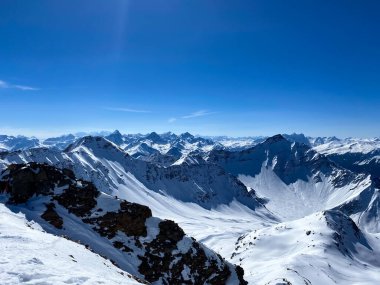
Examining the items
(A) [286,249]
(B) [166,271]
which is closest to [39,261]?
(B) [166,271]

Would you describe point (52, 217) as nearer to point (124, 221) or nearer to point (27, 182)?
point (27, 182)

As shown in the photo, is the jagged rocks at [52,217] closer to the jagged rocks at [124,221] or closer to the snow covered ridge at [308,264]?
the jagged rocks at [124,221]

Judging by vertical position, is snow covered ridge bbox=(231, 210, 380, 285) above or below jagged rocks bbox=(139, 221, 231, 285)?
below

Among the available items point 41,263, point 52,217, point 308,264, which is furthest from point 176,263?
point 308,264

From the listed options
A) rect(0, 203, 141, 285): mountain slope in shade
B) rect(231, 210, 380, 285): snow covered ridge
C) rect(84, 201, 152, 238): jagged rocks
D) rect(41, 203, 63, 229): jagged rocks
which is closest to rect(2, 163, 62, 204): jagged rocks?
rect(41, 203, 63, 229): jagged rocks

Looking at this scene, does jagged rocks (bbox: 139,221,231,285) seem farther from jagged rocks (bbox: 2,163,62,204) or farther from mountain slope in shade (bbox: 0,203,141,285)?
jagged rocks (bbox: 2,163,62,204)

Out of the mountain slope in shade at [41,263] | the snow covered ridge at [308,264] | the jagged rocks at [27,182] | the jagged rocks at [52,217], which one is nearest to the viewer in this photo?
the mountain slope in shade at [41,263]

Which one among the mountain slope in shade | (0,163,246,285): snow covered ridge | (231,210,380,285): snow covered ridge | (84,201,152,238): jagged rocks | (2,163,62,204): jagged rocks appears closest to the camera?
the mountain slope in shade

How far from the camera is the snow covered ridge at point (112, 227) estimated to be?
198 feet

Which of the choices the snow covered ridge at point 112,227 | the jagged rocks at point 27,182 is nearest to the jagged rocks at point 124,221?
the snow covered ridge at point 112,227

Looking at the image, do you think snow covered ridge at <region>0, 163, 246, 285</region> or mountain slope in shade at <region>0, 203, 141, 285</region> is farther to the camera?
snow covered ridge at <region>0, 163, 246, 285</region>

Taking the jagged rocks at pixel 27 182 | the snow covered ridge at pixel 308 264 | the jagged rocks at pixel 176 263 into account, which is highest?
the jagged rocks at pixel 27 182

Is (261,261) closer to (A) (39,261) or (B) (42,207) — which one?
(B) (42,207)

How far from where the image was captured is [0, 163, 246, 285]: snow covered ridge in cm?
6025
